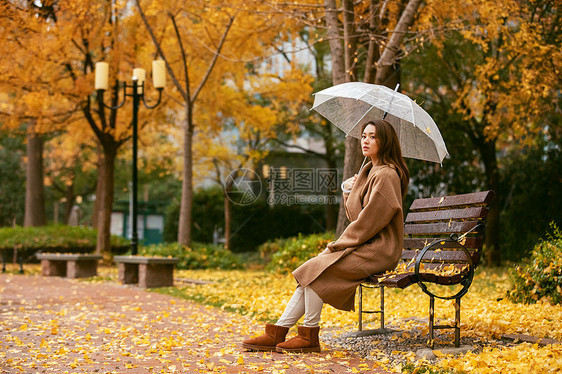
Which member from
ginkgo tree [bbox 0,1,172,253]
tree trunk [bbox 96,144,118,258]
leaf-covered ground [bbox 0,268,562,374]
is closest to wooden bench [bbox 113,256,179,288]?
leaf-covered ground [bbox 0,268,562,374]

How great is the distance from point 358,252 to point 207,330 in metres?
2.14

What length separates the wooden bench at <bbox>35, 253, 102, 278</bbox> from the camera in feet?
42.1

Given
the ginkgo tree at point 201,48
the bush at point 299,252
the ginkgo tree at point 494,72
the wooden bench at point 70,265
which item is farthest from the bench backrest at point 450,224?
the wooden bench at point 70,265

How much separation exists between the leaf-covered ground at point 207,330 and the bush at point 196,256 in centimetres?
433

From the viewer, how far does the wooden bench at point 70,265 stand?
506 inches

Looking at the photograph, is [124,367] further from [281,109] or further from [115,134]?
[281,109]

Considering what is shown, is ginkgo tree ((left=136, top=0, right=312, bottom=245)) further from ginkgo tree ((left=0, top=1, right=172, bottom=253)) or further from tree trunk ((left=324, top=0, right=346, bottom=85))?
tree trunk ((left=324, top=0, right=346, bottom=85))

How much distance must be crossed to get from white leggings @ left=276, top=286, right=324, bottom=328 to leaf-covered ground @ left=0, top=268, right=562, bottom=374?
0.26m

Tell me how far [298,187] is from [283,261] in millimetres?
9283

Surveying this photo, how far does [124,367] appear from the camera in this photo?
13.8 feet

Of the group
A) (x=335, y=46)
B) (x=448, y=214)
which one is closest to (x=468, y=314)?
(x=448, y=214)

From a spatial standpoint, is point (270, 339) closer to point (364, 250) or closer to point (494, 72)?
point (364, 250)

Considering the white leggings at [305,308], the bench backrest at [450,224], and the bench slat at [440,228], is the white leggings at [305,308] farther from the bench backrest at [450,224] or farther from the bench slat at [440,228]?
the bench slat at [440,228]

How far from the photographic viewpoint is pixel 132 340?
5.32 metres
